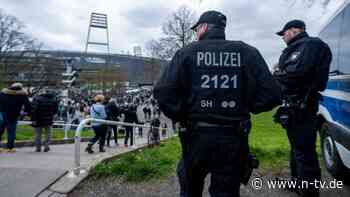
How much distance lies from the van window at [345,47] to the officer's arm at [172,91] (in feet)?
6.57

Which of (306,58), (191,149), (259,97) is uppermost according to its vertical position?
(306,58)

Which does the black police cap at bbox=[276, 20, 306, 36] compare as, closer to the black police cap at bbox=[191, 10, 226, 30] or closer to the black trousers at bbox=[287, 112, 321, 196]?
the black trousers at bbox=[287, 112, 321, 196]

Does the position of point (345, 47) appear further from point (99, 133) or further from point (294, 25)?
point (99, 133)

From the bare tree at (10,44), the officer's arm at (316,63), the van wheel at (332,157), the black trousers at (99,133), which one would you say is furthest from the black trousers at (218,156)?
the bare tree at (10,44)

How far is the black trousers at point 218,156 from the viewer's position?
8.57 feet

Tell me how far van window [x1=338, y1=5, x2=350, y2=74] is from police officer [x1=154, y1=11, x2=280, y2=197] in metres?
1.58

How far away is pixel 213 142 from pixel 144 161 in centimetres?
272

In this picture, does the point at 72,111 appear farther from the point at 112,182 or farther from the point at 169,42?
the point at 112,182

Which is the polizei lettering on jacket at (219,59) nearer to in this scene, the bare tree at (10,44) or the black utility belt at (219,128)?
the black utility belt at (219,128)

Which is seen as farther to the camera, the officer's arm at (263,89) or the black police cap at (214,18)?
the black police cap at (214,18)

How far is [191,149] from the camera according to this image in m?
2.72

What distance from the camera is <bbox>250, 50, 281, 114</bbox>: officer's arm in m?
2.67

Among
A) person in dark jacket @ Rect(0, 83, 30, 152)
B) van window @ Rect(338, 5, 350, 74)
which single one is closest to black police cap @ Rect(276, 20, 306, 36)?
van window @ Rect(338, 5, 350, 74)

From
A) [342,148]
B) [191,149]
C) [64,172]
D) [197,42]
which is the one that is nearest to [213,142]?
[191,149]
